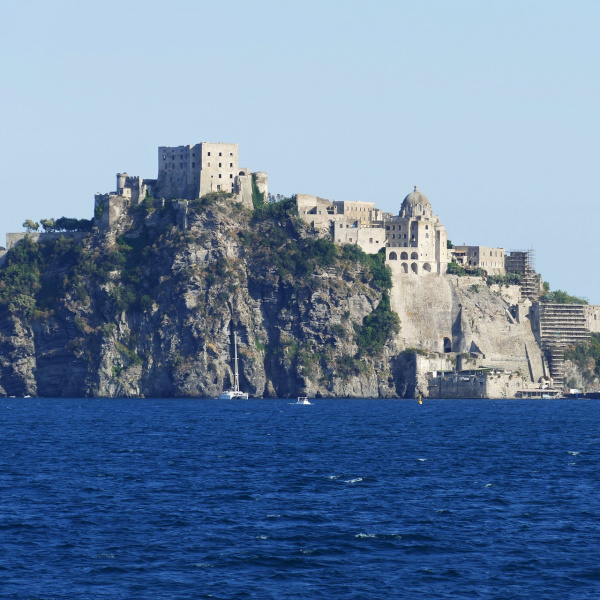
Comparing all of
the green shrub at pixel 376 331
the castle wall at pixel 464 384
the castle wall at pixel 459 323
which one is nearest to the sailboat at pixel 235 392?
the green shrub at pixel 376 331

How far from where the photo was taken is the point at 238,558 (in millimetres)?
53156

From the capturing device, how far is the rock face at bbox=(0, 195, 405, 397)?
594 ft

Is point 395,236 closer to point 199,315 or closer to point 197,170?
point 197,170

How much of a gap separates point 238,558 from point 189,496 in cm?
1770

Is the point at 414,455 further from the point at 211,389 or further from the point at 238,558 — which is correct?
the point at 211,389

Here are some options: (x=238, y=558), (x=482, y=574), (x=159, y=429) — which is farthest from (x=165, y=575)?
(x=159, y=429)

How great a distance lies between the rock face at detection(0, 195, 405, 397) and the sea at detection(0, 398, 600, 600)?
60533 millimetres

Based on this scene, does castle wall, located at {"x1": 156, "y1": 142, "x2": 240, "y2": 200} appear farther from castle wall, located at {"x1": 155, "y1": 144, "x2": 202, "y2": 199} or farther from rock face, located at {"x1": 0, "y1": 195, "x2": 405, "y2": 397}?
rock face, located at {"x1": 0, "y1": 195, "x2": 405, "y2": 397}

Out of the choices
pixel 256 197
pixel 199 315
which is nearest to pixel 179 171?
pixel 256 197

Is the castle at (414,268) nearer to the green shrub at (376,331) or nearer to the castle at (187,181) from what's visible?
the castle at (187,181)

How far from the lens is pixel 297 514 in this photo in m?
64.3

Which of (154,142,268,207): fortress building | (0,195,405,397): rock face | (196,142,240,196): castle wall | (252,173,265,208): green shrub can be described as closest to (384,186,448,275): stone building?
(0,195,405,397): rock face

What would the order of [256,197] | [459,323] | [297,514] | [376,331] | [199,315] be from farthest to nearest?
[256,197] → [459,323] → [376,331] → [199,315] → [297,514]

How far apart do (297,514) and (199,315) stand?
117 m
